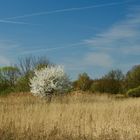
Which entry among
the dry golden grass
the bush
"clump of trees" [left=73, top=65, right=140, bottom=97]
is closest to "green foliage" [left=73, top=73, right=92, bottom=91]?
"clump of trees" [left=73, top=65, right=140, bottom=97]

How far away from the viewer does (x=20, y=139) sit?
10.0 meters

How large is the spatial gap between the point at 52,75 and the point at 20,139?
18.5 meters

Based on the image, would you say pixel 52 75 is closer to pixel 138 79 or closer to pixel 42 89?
pixel 42 89

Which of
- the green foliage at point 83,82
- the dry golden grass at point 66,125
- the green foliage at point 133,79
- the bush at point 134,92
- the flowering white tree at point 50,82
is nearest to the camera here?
the dry golden grass at point 66,125

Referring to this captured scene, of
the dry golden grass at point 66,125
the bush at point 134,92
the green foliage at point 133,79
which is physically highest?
Result: the green foliage at point 133,79

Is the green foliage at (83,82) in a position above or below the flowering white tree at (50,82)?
above

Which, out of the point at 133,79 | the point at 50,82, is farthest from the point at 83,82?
the point at 50,82

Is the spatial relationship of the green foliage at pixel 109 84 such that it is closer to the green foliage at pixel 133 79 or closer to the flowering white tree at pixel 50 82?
the green foliage at pixel 133 79

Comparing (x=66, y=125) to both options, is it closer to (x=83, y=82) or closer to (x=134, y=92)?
(x=134, y=92)

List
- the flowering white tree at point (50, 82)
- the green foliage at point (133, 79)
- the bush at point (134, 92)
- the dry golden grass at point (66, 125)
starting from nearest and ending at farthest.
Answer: the dry golden grass at point (66, 125)
the flowering white tree at point (50, 82)
the bush at point (134, 92)
the green foliage at point (133, 79)

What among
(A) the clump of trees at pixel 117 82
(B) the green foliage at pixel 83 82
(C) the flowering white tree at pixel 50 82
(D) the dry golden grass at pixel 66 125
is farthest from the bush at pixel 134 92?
(D) the dry golden grass at pixel 66 125

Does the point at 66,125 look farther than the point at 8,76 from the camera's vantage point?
No

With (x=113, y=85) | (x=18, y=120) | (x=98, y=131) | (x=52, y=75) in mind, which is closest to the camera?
(x=98, y=131)

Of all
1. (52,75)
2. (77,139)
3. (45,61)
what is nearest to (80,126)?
(77,139)
